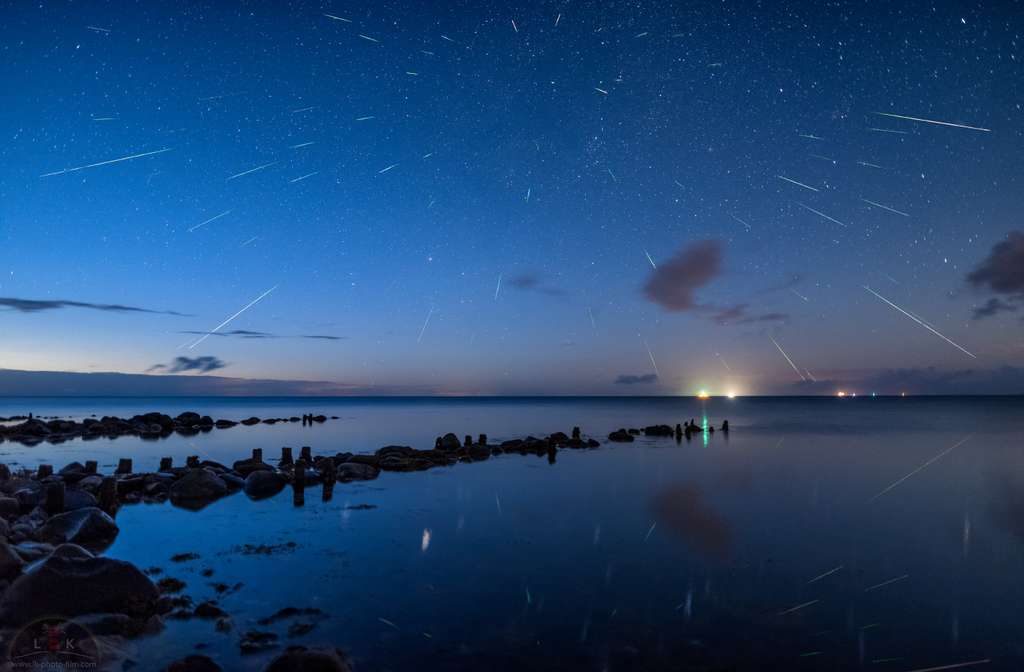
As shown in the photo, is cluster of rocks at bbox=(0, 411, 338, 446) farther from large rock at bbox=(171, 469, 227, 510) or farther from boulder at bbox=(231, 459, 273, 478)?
large rock at bbox=(171, 469, 227, 510)

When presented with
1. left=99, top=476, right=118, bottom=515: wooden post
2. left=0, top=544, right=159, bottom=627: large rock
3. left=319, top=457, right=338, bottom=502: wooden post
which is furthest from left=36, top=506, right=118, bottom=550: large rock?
left=319, top=457, right=338, bottom=502: wooden post

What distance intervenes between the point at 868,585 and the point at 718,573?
145 inches

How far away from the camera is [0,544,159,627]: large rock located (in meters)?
9.98

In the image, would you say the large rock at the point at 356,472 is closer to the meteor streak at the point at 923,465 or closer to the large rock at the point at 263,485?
the large rock at the point at 263,485

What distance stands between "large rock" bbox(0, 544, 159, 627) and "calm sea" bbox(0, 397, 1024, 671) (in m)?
1.41

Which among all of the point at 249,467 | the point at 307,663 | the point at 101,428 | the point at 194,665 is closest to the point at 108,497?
the point at 249,467

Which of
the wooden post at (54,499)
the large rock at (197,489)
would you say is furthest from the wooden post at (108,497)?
the large rock at (197,489)

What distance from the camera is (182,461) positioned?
40.8 metres

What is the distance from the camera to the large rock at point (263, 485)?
25047mm

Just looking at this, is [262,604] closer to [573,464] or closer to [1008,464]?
[573,464]

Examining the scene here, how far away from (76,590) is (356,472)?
65.7 ft

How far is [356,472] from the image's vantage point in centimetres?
3034

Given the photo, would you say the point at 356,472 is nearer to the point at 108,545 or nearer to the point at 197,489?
the point at 197,489

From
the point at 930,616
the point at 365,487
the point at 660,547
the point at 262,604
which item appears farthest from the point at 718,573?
the point at 365,487
